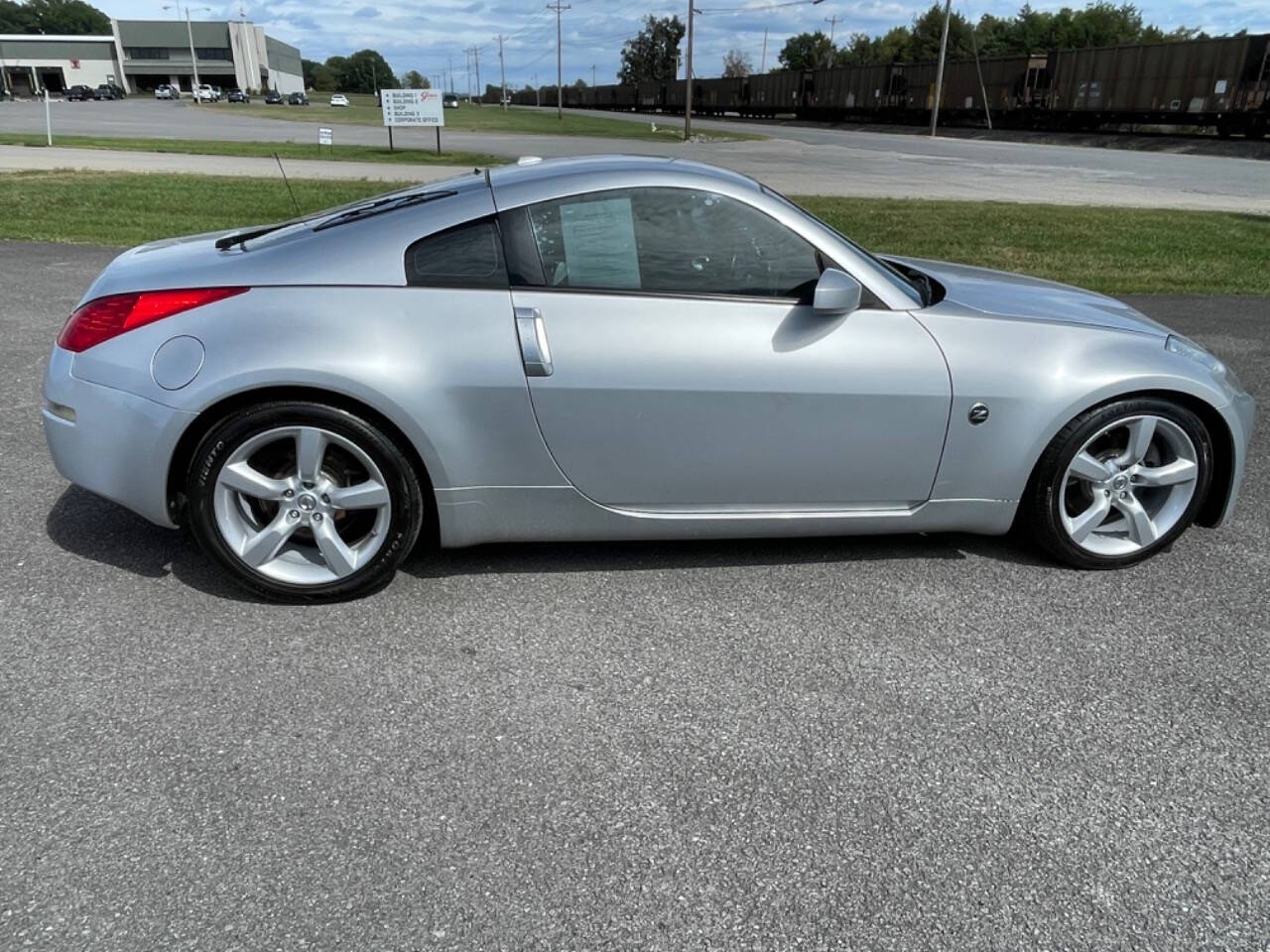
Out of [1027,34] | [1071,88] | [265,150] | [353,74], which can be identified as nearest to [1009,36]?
Result: [1027,34]

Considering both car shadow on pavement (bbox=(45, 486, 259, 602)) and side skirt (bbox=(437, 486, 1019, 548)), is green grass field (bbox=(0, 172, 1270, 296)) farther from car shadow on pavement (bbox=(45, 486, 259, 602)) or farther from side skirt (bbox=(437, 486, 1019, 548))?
car shadow on pavement (bbox=(45, 486, 259, 602))

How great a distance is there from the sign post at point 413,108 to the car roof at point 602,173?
2499 centimetres

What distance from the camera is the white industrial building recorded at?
11456cm

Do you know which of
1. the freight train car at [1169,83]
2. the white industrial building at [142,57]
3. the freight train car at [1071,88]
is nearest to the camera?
the freight train car at [1169,83]

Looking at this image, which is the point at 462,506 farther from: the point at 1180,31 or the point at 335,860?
the point at 1180,31

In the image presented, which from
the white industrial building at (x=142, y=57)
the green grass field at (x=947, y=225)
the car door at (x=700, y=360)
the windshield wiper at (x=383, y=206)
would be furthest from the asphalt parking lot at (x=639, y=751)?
the white industrial building at (x=142, y=57)

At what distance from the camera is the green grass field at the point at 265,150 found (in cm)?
2464

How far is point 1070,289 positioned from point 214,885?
12.8 ft

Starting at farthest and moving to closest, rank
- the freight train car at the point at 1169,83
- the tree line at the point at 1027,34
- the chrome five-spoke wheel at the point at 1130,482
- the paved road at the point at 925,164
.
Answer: the tree line at the point at 1027,34 → the freight train car at the point at 1169,83 → the paved road at the point at 925,164 → the chrome five-spoke wheel at the point at 1130,482

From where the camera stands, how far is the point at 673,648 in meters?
3.07

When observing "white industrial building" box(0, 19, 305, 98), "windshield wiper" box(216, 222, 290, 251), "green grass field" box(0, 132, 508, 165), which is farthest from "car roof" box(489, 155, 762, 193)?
"white industrial building" box(0, 19, 305, 98)

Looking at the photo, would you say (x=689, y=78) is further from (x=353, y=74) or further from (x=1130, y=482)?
(x=353, y=74)

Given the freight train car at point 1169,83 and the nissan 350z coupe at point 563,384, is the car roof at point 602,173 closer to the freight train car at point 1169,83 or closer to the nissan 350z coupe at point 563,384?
the nissan 350z coupe at point 563,384

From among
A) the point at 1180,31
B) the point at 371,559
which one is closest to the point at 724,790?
the point at 371,559
